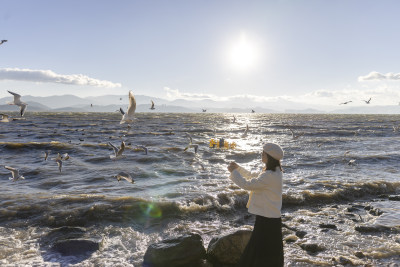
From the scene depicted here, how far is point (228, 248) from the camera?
6.89 m

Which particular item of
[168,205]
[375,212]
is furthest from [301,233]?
[168,205]

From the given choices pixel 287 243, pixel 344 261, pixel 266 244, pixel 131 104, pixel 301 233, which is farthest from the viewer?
pixel 131 104

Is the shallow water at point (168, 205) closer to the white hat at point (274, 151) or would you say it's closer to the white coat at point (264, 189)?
the white coat at point (264, 189)

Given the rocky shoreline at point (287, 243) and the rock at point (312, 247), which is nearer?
the rocky shoreline at point (287, 243)

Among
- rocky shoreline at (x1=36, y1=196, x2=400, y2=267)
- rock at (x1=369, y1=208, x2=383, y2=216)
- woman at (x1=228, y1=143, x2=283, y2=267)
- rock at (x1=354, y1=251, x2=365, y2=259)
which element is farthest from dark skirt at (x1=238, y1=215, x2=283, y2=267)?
rock at (x1=369, y1=208, x2=383, y2=216)

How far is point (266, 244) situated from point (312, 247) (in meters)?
3.42

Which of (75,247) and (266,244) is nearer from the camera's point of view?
(266,244)

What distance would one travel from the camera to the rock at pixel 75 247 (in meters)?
7.70

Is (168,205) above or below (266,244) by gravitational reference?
below

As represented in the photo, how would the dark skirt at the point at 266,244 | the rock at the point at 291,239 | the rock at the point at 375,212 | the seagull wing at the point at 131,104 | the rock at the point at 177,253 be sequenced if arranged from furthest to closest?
the rock at the point at 375,212 → the seagull wing at the point at 131,104 → the rock at the point at 291,239 → the rock at the point at 177,253 → the dark skirt at the point at 266,244

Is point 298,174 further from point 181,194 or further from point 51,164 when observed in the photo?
point 51,164

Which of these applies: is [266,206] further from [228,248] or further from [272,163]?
[228,248]

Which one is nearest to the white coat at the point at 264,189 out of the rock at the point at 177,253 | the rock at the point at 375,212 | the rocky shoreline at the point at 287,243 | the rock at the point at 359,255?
the rocky shoreline at the point at 287,243

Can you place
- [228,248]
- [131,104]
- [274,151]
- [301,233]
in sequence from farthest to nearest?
[131,104], [301,233], [228,248], [274,151]
